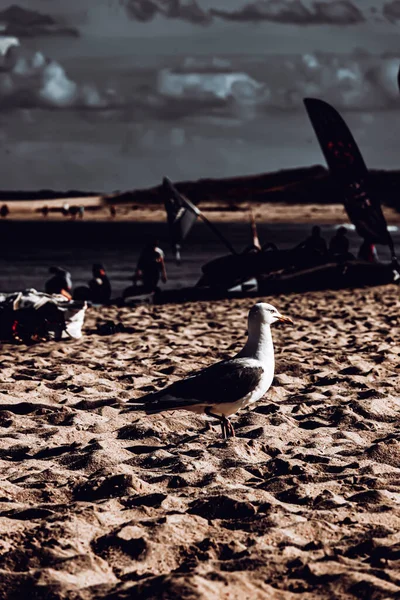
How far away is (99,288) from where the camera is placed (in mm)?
17875

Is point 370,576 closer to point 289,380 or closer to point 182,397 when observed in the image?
point 182,397

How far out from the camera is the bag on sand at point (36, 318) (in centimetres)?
1178

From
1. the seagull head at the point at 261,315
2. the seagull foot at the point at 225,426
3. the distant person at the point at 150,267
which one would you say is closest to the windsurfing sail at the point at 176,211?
the distant person at the point at 150,267

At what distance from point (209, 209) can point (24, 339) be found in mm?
163808

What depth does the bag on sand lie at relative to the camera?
1178 centimetres

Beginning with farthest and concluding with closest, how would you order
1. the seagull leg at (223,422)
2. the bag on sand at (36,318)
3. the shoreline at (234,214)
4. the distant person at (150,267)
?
the shoreline at (234,214), the distant person at (150,267), the bag on sand at (36,318), the seagull leg at (223,422)

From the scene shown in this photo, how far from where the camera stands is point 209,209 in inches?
6870

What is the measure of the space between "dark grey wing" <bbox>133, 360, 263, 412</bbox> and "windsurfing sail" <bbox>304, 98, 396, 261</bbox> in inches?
524

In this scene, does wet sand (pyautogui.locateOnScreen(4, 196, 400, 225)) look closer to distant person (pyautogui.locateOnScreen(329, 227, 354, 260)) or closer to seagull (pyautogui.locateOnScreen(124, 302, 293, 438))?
distant person (pyautogui.locateOnScreen(329, 227, 354, 260))

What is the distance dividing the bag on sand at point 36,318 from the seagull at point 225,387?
5605 mm

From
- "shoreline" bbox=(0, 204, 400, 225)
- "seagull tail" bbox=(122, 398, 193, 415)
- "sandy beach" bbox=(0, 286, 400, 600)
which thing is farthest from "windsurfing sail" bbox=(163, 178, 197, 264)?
"shoreline" bbox=(0, 204, 400, 225)

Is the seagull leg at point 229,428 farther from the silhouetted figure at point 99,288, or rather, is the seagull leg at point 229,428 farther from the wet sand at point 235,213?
the wet sand at point 235,213

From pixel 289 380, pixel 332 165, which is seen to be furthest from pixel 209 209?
pixel 289 380

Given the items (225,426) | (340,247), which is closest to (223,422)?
(225,426)
